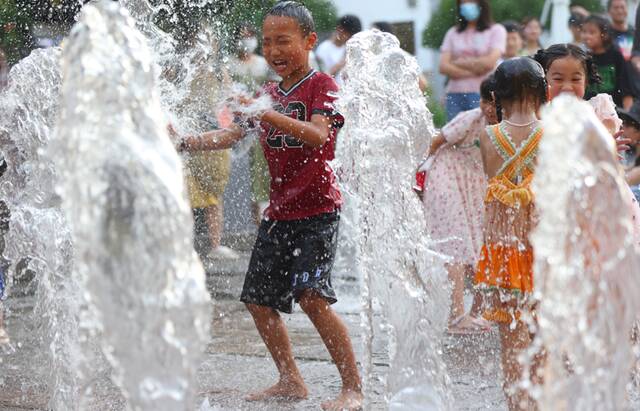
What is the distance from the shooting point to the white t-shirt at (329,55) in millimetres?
9320

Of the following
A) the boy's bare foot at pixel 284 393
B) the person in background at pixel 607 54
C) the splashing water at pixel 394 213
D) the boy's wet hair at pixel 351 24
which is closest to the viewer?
the splashing water at pixel 394 213

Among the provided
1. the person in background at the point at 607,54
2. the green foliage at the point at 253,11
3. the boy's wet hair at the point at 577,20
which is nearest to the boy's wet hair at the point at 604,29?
the person in background at the point at 607,54

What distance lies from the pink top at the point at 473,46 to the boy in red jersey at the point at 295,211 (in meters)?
3.67

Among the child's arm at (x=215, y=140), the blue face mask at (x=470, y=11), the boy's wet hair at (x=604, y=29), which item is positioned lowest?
the boy's wet hair at (x=604, y=29)

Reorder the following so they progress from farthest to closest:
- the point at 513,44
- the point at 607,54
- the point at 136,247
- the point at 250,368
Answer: the point at 513,44
the point at 607,54
the point at 250,368
the point at 136,247

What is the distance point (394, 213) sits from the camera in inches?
159

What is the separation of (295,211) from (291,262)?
173mm

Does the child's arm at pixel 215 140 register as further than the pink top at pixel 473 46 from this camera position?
No

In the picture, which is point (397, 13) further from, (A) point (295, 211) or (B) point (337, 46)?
(A) point (295, 211)

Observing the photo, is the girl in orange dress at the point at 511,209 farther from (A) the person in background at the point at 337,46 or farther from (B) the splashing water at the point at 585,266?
(A) the person in background at the point at 337,46

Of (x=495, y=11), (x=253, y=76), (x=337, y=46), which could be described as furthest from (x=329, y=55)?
(x=495, y=11)

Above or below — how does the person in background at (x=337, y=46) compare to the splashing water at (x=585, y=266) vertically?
below

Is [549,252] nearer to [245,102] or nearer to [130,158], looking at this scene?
[130,158]

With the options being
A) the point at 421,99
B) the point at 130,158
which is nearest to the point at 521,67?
the point at 421,99
